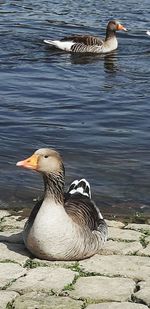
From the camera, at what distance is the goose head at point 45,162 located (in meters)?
7.11

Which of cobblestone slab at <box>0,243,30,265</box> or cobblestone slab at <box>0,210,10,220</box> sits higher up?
cobblestone slab at <box>0,243,30,265</box>

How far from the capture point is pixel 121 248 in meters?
7.54

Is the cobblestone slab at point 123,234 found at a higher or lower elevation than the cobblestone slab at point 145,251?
lower

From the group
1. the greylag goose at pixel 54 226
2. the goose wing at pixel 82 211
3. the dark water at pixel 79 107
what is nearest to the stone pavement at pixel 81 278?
the greylag goose at pixel 54 226

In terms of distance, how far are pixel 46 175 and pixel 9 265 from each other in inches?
36.3

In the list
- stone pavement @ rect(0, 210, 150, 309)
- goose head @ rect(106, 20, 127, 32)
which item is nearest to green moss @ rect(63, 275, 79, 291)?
stone pavement @ rect(0, 210, 150, 309)

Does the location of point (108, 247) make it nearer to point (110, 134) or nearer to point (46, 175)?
point (46, 175)

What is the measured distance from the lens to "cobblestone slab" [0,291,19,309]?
19.9 ft

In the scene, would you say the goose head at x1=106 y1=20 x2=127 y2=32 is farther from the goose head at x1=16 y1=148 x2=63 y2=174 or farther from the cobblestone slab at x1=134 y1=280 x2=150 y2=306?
the cobblestone slab at x1=134 y1=280 x2=150 y2=306

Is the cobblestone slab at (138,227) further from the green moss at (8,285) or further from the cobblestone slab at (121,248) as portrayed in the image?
the green moss at (8,285)

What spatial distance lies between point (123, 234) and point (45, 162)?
143 cm

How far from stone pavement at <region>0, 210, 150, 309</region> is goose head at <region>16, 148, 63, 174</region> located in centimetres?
88

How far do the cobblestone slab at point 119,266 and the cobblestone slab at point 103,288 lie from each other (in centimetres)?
17

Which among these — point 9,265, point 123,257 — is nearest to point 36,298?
point 9,265
